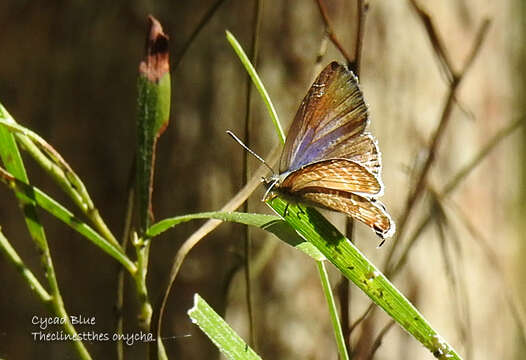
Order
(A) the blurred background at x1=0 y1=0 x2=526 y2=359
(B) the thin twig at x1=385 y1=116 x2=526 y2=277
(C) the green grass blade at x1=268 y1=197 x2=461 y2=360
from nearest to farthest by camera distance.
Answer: (C) the green grass blade at x1=268 y1=197 x2=461 y2=360 → (B) the thin twig at x1=385 y1=116 x2=526 y2=277 → (A) the blurred background at x1=0 y1=0 x2=526 y2=359

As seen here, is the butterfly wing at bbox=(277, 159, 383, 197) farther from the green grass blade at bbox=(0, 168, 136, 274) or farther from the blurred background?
the blurred background

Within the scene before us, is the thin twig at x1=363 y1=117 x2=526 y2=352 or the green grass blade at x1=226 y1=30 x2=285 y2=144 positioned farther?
the thin twig at x1=363 y1=117 x2=526 y2=352

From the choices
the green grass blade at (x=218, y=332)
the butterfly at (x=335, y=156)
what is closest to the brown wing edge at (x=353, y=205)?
the butterfly at (x=335, y=156)

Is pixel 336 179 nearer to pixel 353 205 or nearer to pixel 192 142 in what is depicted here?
pixel 353 205

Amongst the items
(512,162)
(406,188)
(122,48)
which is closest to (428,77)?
(406,188)

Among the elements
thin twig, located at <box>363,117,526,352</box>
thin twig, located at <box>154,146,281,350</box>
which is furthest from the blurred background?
thin twig, located at <box>154,146,281,350</box>

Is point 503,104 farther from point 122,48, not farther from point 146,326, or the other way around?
point 146,326
